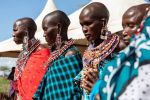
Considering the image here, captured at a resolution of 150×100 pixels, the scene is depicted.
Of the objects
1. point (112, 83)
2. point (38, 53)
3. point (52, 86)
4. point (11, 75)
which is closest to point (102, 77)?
point (112, 83)

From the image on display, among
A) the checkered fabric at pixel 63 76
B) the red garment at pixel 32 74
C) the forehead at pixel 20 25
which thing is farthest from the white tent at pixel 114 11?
the checkered fabric at pixel 63 76

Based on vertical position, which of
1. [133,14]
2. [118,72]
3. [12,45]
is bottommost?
[118,72]

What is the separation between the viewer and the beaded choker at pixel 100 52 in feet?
9.74

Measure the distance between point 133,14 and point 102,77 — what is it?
1.25 m

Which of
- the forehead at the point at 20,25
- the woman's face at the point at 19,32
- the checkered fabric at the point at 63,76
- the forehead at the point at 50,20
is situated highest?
the forehead at the point at 20,25

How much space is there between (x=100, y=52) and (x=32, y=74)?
159 cm

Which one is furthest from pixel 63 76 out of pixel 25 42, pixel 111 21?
pixel 111 21

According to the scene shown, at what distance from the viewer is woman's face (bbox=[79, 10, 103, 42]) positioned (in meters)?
3.12

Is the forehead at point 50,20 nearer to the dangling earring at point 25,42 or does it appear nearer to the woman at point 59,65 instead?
the woman at point 59,65

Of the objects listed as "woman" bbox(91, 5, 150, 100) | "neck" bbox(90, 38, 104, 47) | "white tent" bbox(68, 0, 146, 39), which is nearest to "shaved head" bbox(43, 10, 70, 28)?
A: "neck" bbox(90, 38, 104, 47)

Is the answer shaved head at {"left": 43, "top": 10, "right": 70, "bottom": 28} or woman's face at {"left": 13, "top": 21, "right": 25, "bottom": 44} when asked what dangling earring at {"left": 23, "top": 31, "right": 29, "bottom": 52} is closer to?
woman's face at {"left": 13, "top": 21, "right": 25, "bottom": 44}

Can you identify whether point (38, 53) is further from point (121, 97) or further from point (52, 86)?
point (121, 97)

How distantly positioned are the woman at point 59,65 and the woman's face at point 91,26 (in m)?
0.58

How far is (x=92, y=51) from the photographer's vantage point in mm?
3061
